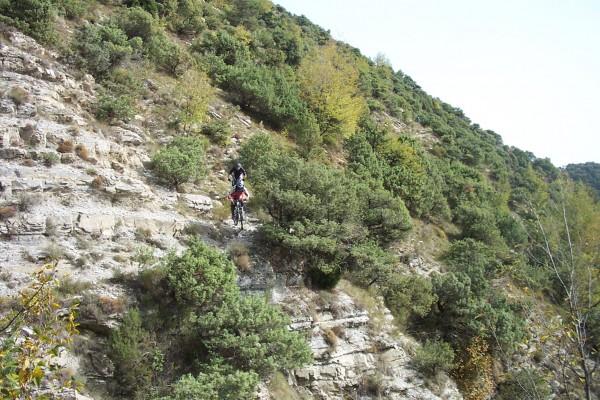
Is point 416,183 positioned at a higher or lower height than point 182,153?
higher

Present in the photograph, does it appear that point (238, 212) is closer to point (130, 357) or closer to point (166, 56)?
point (130, 357)

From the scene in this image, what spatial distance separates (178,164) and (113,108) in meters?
4.04

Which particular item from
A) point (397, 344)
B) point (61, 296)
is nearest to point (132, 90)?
point (61, 296)

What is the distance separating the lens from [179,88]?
65.5 ft

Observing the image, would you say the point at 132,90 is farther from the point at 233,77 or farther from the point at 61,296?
the point at 61,296

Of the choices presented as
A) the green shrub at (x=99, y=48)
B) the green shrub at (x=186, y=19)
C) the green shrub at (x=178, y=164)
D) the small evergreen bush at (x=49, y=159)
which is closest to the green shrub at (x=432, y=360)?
the green shrub at (x=178, y=164)

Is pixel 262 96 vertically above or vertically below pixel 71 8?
above

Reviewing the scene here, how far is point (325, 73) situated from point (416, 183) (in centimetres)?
1003

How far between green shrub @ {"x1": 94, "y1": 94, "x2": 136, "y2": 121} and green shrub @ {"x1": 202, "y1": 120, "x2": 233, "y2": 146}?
3633mm

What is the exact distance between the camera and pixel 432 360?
48.1 ft

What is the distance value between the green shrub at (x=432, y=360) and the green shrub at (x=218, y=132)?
41.0 feet

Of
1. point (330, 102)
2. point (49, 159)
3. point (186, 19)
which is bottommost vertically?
point (49, 159)

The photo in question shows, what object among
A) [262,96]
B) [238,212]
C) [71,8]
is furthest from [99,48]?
[238,212]

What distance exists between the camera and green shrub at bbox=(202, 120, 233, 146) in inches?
772
